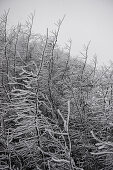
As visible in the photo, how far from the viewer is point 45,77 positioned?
3705 mm

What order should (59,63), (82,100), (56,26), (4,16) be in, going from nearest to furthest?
(82,100), (56,26), (4,16), (59,63)

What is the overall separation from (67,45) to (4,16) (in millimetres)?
1538

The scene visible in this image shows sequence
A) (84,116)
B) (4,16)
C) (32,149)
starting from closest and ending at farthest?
(32,149), (84,116), (4,16)

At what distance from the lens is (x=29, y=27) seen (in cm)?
457

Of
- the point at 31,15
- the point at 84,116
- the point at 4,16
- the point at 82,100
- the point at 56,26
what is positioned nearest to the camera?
the point at 84,116

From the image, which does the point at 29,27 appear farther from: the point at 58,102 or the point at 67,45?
the point at 58,102

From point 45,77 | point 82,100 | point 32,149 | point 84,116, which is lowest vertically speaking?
point 32,149

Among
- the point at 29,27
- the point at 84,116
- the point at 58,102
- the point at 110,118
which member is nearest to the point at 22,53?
the point at 29,27

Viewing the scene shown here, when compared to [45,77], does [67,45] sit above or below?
above

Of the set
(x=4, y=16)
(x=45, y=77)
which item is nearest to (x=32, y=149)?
(x=45, y=77)

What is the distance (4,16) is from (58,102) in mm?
2245

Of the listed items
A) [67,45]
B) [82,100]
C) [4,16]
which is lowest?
[82,100]

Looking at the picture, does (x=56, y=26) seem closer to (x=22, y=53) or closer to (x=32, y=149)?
(x=22, y=53)

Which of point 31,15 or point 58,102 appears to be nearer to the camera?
point 58,102
